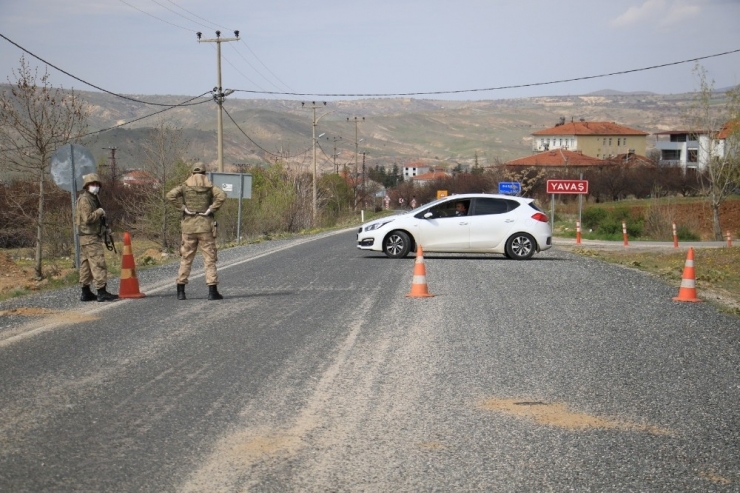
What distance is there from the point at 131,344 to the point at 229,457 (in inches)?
185

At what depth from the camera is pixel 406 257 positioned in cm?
2472

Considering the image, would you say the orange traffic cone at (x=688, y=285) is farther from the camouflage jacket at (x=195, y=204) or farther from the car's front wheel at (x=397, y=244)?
the car's front wheel at (x=397, y=244)

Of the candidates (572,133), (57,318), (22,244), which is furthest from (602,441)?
(572,133)

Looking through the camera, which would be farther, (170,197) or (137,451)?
(170,197)

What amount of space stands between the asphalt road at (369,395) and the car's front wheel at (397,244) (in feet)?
30.5

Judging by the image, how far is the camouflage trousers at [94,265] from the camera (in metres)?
14.8

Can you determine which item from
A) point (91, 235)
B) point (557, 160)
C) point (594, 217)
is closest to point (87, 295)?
point (91, 235)

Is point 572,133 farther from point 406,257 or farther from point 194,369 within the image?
point 194,369

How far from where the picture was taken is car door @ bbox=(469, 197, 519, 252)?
24.3 m

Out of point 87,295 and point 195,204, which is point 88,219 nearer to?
point 87,295

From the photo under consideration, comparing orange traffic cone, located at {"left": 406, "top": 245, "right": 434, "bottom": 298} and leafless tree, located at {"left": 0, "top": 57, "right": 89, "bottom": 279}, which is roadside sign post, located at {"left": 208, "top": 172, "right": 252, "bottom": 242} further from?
orange traffic cone, located at {"left": 406, "top": 245, "right": 434, "bottom": 298}

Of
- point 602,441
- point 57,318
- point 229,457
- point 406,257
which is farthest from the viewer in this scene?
point 406,257

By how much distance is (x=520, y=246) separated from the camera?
24469mm

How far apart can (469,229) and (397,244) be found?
5.98 ft
